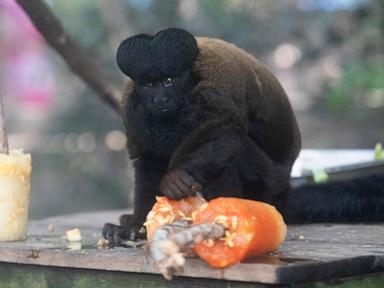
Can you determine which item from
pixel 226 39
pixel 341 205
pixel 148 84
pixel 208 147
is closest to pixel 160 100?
pixel 148 84

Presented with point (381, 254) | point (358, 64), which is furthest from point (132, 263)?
point (358, 64)

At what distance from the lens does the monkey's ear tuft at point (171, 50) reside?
264 centimetres

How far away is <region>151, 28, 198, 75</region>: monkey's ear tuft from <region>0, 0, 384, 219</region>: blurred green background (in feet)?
13.4

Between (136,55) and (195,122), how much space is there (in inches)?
11.3

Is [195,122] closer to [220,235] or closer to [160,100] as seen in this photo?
[160,100]

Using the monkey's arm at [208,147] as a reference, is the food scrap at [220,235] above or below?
below

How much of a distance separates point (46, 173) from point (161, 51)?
5016mm

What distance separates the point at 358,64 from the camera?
6.95m

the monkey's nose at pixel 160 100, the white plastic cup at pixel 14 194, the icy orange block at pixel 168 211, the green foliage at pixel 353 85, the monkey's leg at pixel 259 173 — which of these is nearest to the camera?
the icy orange block at pixel 168 211

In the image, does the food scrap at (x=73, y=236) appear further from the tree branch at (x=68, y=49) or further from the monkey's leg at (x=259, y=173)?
the tree branch at (x=68, y=49)

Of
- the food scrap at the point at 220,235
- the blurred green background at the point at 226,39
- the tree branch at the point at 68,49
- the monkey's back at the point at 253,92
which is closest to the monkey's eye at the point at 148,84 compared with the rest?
the monkey's back at the point at 253,92

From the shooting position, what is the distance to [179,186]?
8.41 feet

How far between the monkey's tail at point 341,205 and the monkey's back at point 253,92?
21cm

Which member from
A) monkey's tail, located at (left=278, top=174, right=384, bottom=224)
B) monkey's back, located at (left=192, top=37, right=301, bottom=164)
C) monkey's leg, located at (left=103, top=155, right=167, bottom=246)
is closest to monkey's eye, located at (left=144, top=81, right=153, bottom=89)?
monkey's back, located at (left=192, top=37, right=301, bottom=164)
